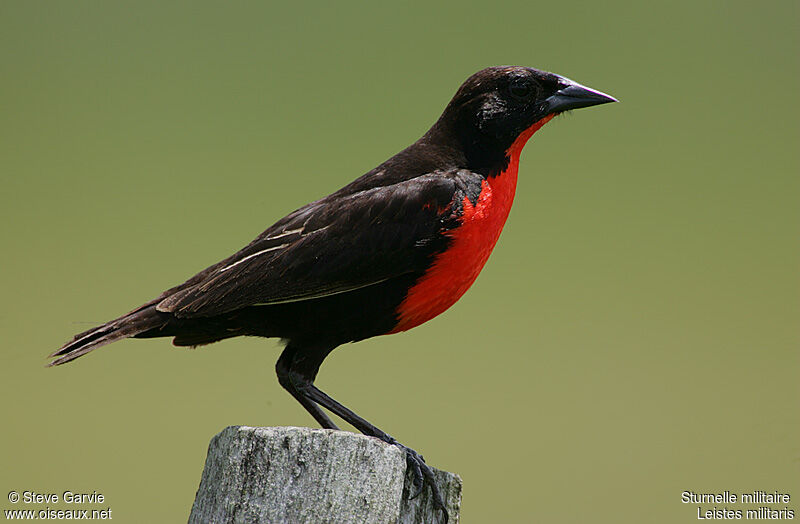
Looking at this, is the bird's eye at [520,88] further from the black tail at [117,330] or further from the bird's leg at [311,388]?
the black tail at [117,330]

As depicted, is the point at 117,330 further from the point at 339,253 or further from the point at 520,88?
the point at 520,88

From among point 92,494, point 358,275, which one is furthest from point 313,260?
point 92,494

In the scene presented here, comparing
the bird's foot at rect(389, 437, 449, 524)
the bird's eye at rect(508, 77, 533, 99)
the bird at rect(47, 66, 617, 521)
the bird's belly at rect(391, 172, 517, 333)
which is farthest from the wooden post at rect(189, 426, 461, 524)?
the bird's eye at rect(508, 77, 533, 99)

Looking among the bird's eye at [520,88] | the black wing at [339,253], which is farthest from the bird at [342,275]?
the bird's eye at [520,88]

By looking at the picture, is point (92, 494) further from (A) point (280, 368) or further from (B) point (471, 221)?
(B) point (471, 221)

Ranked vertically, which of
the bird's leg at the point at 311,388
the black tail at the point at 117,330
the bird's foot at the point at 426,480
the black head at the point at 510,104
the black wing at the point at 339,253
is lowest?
the bird's foot at the point at 426,480

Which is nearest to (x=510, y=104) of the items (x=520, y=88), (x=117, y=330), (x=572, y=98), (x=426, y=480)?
(x=520, y=88)

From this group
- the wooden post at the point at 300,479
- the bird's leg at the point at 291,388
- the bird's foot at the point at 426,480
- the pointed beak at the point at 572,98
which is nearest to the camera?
the wooden post at the point at 300,479

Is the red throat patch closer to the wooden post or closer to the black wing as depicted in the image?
the black wing
